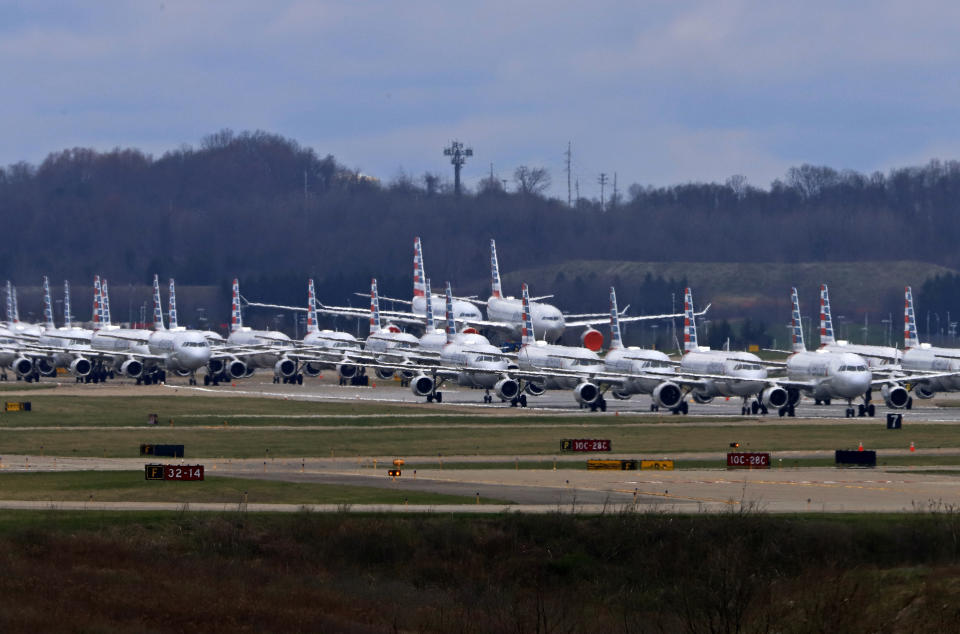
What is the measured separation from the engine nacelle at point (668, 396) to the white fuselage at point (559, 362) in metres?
7.24

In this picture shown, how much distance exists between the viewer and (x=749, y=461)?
52.0m

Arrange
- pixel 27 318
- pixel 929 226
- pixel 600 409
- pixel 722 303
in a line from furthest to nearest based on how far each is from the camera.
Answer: pixel 27 318, pixel 929 226, pixel 722 303, pixel 600 409

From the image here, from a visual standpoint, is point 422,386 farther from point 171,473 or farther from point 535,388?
point 171,473

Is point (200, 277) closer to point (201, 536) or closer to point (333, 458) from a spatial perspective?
point (333, 458)

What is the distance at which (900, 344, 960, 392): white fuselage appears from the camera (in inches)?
3639

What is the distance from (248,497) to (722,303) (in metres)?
105

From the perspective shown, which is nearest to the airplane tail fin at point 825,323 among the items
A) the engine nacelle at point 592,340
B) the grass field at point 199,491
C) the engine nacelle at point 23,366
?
the engine nacelle at point 592,340

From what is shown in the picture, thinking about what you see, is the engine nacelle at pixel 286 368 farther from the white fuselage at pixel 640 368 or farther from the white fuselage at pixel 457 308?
the white fuselage at pixel 640 368

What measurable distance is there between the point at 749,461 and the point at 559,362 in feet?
143

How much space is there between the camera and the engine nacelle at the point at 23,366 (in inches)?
5039

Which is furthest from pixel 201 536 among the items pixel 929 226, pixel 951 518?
pixel 929 226

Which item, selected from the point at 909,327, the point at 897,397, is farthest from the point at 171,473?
the point at 909,327

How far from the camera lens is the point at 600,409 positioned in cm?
8606

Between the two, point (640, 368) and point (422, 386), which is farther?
point (422, 386)
